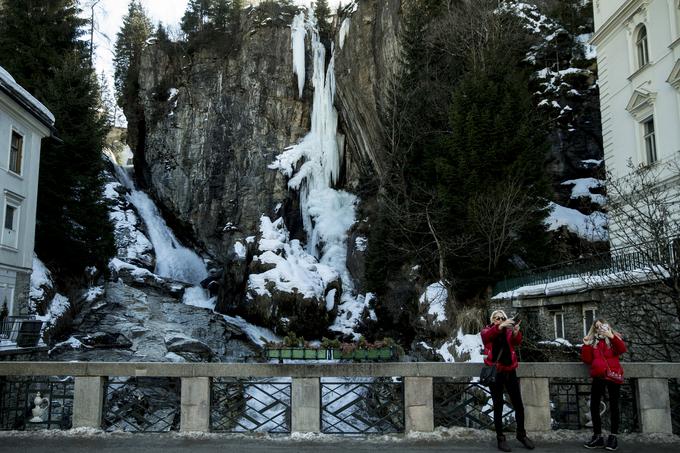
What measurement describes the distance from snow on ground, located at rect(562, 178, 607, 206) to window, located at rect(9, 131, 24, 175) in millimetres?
26033

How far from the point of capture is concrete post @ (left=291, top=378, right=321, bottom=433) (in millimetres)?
6777

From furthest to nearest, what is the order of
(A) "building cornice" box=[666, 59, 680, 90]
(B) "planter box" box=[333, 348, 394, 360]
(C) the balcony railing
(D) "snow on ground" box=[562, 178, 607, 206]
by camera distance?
(D) "snow on ground" box=[562, 178, 607, 206]
(A) "building cornice" box=[666, 59, 680, 90]
(C) the balcony railing
(B) "planter box" box=[333, 348, 394, 360]

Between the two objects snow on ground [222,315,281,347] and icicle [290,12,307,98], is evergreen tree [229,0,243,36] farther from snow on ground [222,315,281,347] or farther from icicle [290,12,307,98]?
snow on ground [222,315,281,347]

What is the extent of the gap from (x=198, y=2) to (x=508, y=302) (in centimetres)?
4345

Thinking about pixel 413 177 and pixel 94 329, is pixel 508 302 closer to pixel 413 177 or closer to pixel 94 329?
pixel 413 177

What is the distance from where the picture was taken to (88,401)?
6859 millimetres

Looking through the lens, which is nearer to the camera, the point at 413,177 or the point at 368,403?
the point at 368,403

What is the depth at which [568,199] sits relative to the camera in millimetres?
28344

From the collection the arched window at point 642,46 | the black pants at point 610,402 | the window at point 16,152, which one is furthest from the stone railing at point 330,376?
the arched window at point 642,46

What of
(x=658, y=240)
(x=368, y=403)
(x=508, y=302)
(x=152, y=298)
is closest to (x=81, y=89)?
(x=152, y=298)

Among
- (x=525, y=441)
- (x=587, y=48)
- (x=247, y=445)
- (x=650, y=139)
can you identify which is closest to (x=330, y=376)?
(x=247, y=445)

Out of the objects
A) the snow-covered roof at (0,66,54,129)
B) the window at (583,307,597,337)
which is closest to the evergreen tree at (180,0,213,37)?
the snow-covered roof at (0,66,54,129)

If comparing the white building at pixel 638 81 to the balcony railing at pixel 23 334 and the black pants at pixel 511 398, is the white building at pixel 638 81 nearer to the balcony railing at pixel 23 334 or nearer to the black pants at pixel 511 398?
the black pants at pixel 511 398

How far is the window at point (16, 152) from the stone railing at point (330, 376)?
56.8ft
